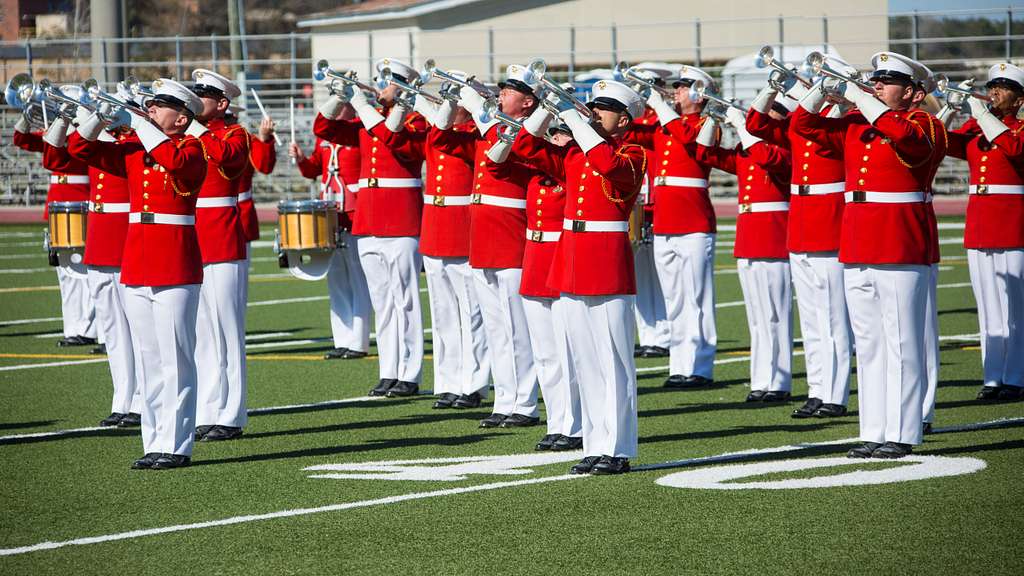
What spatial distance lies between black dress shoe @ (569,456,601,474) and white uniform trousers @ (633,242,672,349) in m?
5.52

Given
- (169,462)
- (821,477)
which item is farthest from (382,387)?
(821,477)

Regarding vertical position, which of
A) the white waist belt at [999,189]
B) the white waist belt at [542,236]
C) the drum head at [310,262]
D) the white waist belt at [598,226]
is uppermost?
the white waist belt at [999,189]

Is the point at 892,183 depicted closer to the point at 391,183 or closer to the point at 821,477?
the point at 821,477

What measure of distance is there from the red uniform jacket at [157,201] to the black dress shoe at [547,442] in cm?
208

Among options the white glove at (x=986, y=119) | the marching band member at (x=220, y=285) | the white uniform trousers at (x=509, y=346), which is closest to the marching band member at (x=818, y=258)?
the white glove at (x=986, y=119)

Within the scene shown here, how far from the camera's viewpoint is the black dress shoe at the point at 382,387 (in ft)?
36.7

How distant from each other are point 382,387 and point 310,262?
139 centimetres

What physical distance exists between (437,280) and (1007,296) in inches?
153

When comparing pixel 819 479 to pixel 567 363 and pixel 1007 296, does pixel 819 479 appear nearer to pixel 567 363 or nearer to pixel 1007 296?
pixel 567 363

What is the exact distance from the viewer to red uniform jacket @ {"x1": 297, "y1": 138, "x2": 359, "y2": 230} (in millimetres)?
13195

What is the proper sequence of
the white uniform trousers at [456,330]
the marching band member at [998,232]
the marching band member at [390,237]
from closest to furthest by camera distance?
the marching band member at [998,232]
the white uniform trousers at [456,330]
the marching band member at [390,237]

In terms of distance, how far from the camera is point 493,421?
990 cm

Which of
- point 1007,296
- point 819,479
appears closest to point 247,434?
point 819,479

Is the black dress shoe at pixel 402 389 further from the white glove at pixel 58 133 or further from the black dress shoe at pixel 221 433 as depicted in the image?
the white glove at pixel 58 133
